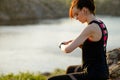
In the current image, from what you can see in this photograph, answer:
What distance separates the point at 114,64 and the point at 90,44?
8.90 ft

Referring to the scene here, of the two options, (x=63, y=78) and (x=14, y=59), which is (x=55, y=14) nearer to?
(x=14, y=59)

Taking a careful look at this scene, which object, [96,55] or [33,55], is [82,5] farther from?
[33,55]

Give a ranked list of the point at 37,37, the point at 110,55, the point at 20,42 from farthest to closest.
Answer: the point at 37,37 < the point at 20,42 < the point at 110,55

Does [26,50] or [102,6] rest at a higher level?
[102,6]

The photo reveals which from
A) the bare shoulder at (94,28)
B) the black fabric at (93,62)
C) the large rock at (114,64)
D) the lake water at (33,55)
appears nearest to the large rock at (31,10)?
the lake water at (33,55)

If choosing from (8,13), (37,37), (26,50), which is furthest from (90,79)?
(8,13)

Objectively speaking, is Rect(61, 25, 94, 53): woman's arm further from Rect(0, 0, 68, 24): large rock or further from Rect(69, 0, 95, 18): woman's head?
Rect(0, 0, 68, 24): large rock

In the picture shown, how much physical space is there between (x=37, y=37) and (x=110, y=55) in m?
35.1

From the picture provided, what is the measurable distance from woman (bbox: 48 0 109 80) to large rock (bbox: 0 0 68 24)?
73.8 m

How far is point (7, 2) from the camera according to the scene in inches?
3349

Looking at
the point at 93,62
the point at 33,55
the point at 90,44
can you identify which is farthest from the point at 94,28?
the point at 33,55

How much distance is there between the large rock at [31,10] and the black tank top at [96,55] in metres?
73.8

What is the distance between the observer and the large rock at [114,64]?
7.44 meters

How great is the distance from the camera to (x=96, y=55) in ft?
17.4
